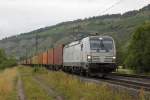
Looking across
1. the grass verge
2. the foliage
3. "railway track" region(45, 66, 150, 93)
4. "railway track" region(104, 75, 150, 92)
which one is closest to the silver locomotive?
"railway track" region(45, 66, 150, 93)

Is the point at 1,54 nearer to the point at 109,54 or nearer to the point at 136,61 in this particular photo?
the point at 136,61

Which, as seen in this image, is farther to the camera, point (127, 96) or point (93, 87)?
point (93, 87)

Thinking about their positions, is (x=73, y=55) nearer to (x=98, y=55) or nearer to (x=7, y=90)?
(x=98, y=55)

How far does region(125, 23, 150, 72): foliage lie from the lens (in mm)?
50875

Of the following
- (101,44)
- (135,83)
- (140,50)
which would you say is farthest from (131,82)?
(140,50)

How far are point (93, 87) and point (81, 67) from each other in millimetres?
14118

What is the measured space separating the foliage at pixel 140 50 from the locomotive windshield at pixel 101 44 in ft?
60.6

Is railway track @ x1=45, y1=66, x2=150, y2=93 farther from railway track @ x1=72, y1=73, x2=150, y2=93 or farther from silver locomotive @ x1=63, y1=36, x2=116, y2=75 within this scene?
silver locomotive @ x1=63, y1=36, x2=116, y2=75

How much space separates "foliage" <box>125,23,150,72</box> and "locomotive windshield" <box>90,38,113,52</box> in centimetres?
1848

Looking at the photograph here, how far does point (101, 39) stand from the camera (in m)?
32.8

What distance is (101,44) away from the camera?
3262 cm

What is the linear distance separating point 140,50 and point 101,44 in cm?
2052

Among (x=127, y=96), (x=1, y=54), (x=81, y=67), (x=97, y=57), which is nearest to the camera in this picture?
(x=127, y=96)

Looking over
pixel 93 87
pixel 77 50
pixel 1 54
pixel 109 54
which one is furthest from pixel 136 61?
pixel 1 54
